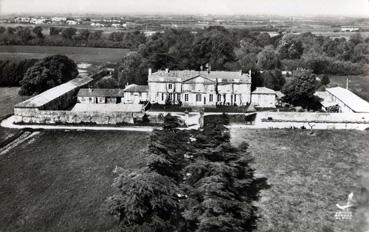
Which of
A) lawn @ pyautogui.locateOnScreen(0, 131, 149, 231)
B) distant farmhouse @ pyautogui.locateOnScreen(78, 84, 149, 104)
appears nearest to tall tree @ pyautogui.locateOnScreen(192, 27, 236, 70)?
distant farmhouse @ pyautogui.locateOnScreen(78, 84, 149, 104)

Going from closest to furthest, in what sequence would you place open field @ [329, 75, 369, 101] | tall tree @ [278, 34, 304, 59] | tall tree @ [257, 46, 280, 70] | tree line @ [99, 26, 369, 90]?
1. open field @ [329, 75, 369, 101]
2. tree line @ [99, 26, 369, 90]
3. tall tree @ [257, 46, 280, 70]
4. tall tree @ [278, 34, 304, 59]

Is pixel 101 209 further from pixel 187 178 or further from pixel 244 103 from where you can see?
pixel 244 103

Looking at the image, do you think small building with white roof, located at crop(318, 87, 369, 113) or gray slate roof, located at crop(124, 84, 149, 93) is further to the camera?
gray slate roof, located at crop(124, 84, 149, 93)

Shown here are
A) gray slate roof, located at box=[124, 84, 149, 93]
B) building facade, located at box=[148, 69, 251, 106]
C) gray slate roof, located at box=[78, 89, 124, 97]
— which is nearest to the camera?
building facade, located at box=[148, 69, 251, 106]

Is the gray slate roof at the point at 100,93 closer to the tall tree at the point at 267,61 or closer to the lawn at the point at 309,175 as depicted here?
the lawn at the point at 309,175

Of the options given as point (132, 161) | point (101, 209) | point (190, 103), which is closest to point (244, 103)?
point (190, 103)

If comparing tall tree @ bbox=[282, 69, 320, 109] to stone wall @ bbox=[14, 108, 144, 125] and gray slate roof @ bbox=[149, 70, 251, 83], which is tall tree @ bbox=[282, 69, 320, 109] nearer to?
gray slate roof @ bbox=[149, 70, 251, 83]

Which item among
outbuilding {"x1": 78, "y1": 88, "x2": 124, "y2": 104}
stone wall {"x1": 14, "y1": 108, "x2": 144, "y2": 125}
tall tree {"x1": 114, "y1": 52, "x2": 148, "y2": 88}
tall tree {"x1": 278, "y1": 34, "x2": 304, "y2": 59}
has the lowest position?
stone wall {"x1": 14, "y1": 108, "x2": 144, "y2": 125}

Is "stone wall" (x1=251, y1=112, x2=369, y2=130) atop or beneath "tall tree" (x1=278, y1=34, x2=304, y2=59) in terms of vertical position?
beneath
